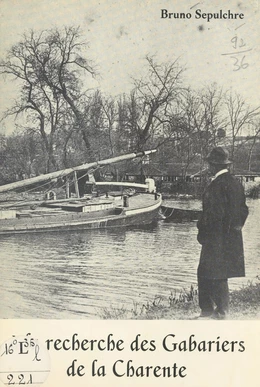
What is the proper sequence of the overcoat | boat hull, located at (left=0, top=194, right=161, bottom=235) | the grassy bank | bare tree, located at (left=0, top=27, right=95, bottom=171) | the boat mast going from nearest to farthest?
the overcoat < the grassy bank < bare tree, located at (left=0, top=27, right=95, bottom=171) < the boat mast < boat hull, located at (left=0, top=194, right=161, bottom=235)

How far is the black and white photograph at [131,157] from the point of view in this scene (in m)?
3.28

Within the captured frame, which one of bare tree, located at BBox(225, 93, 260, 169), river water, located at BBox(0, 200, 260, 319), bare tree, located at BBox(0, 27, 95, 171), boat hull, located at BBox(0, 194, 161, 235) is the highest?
bare tree, located at BBox(0, 27, 95, 171)

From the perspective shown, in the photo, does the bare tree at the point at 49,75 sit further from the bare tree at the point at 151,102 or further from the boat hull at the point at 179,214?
the boat hull at the point at 179,214

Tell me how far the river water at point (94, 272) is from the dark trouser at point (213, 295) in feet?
0.55

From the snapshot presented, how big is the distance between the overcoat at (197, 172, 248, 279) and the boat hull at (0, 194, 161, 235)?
0.86m

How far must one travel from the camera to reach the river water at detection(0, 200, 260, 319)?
3.32 metres

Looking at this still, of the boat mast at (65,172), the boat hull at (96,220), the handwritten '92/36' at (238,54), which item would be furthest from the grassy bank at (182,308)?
the handwritten '92/36' at (238,54)

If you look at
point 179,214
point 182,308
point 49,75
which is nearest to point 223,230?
point 182,308

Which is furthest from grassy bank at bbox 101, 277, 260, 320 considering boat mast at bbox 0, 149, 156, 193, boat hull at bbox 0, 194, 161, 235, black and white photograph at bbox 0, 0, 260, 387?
boat mast at bbox 0, 149, 156, 193

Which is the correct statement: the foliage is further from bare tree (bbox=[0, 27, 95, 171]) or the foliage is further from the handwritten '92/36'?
the handwritten '92/36'

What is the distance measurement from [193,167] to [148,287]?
3.41 feet

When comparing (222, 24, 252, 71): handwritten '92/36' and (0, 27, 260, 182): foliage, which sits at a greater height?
(222, 24, 252, 71): handwritten '92/36'

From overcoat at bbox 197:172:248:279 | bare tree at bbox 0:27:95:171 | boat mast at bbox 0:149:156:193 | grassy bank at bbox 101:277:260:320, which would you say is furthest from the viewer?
boat mast at bbox 0:149:156:193
